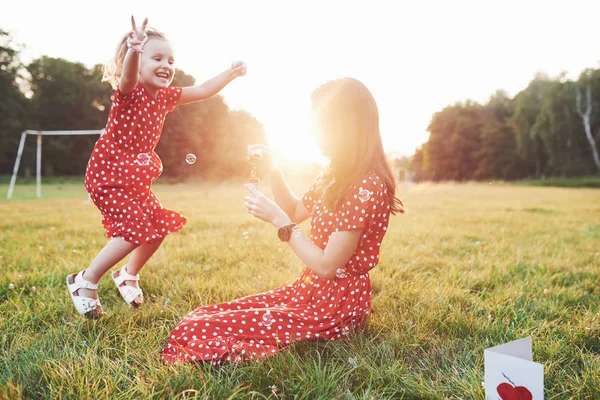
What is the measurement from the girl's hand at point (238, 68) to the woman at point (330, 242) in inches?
32.1

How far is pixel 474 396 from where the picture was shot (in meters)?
1.75

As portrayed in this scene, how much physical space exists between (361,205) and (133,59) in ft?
4.31

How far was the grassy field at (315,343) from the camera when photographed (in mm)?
1827

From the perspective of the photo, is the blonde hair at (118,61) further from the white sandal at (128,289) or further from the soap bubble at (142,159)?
the white sandal at (128,289)

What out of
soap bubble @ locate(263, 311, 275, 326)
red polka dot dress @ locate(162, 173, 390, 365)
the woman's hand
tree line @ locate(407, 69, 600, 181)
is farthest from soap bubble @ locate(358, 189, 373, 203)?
tree line @ locate(407, 69, 600, 181)

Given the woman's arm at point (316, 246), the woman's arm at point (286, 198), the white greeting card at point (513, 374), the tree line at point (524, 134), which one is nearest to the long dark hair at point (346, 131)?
the woman's arm at point (316, 246)

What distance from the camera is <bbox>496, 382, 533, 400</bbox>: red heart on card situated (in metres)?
1.46

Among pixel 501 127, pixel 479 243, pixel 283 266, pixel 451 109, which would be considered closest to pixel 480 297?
pixel 283 266

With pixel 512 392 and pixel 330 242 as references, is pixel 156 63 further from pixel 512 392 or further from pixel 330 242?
pixel 512 392

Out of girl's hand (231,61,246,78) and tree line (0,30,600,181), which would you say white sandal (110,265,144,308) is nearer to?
girl's hand (231,61,246,78)

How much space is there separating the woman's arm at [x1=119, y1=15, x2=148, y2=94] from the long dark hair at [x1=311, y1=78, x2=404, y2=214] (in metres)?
0.84

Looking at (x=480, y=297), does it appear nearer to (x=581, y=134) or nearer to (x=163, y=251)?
(x=163, y=251)

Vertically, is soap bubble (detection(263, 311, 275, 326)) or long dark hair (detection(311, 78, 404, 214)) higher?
long dark hair (detection(311, 78, 404, 214))

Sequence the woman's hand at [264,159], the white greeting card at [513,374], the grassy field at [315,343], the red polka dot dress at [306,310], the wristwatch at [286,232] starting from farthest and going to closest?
the woman's hand at [264,159] → the wristwatch at [286,232] → the red polka dot dress at [306,310] → the grassy field at [315,343] → the white greeting card at [513,374]
